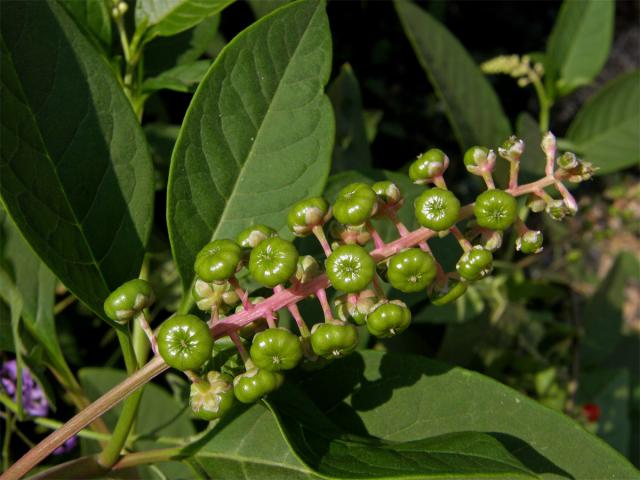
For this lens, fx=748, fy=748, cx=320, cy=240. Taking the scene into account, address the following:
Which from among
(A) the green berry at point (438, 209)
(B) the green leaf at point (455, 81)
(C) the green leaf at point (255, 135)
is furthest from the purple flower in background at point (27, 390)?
(B) the green leaf at point (455, 81)

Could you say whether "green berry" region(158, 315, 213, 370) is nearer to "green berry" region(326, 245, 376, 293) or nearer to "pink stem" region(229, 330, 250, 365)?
"pink stem" region(229, 330, 250, 365)

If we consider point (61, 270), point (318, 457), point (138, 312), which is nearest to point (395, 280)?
point (318, 457)

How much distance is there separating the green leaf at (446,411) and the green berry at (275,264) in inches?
20.4

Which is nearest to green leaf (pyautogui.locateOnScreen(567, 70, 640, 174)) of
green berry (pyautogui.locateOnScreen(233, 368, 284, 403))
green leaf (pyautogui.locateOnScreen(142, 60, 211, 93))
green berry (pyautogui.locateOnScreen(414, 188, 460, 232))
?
green leaf (pyautogui.locateOnScreen(142, 60, 211, 93))

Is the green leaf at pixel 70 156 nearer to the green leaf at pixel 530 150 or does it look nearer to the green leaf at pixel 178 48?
the green leaf at pixel 178 48

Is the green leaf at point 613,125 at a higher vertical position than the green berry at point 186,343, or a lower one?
lower

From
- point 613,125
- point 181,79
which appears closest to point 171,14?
point 181,79

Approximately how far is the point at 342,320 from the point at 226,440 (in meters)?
0.40

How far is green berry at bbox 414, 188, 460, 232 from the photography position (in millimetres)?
1188

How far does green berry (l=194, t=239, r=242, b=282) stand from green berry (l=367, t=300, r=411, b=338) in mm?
236

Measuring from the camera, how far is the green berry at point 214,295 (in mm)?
1260

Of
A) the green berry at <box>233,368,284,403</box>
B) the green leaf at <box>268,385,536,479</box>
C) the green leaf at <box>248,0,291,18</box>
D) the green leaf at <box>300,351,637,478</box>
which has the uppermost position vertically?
the green leaf at <box>248,0,291,18</box>

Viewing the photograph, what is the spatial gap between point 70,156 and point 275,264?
0.50 metres

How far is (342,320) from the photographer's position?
126 cm
